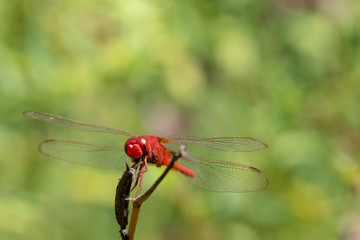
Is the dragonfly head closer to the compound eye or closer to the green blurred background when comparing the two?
the compound eye

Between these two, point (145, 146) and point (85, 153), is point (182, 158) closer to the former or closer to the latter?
point (145, 146)

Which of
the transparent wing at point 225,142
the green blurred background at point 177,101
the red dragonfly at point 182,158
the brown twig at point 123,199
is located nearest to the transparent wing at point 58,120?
the red dragonfly at point 182,158

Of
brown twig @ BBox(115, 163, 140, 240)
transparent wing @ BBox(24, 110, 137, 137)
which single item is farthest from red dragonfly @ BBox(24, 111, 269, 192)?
brown twig @ BBox(115, 163, 140, 240)

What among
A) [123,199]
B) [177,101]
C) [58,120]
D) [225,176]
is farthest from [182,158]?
[177,101]

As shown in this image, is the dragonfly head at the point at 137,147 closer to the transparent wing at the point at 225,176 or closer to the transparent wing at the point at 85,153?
the transparent wing at the point at 225,176

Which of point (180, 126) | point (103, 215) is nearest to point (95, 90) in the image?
point (103, 215)

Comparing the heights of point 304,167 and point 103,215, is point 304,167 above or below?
above

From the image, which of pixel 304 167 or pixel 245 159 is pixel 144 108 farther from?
pixel 304 167
